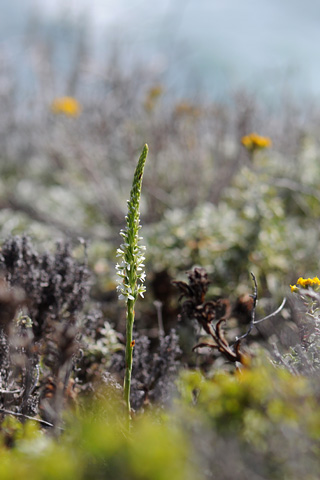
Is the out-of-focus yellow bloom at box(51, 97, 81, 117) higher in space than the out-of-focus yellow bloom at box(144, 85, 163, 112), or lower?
lower

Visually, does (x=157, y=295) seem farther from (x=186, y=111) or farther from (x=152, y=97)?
(x=152, y=97)

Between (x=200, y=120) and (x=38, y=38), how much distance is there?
4753 mm

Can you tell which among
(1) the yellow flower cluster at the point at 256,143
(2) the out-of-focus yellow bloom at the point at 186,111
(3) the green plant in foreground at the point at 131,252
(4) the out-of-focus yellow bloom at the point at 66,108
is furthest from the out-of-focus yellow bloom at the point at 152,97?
(3) the green plant in foreground at the point at 131,252

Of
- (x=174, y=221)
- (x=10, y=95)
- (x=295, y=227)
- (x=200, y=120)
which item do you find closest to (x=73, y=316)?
(x=174, y=221)

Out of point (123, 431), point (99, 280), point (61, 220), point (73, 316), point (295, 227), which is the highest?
point (123, 431)

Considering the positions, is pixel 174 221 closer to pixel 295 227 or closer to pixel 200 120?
pixel 295 227

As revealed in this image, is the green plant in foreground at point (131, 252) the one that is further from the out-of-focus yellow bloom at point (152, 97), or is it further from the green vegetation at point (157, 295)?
the out-of-focus yellow bloom at point (152, 97)

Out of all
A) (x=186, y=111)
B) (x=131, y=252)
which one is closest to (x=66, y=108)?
(x=186, y=111)

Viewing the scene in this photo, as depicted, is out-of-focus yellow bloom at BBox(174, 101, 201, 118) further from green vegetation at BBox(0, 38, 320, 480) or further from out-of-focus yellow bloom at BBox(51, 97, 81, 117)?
out-of-focus yellow bloom at BBox(51, 97, 81, 117)

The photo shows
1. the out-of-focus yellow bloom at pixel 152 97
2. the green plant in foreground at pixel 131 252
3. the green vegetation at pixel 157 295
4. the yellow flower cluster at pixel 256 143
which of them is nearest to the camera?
the green vegetation at pixel 157 295

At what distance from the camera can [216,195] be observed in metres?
5.34

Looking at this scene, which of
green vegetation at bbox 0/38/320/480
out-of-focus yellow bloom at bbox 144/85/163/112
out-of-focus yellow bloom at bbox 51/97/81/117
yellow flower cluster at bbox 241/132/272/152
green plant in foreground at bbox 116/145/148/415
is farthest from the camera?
out-of-focus yellow bloom at bbox 51/97/81/117

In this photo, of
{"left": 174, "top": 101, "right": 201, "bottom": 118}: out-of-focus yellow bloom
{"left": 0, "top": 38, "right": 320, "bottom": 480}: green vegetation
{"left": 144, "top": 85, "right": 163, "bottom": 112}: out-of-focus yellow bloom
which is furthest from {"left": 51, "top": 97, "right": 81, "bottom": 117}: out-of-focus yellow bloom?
{"left": 174, "top": 101, "right": 201, "bottom": 118}: out-of-focus yellow bloom

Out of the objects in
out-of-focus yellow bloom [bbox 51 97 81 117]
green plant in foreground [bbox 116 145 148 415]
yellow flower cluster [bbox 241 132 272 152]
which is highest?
green plant in foreground [bbox 116 145 148 415]
